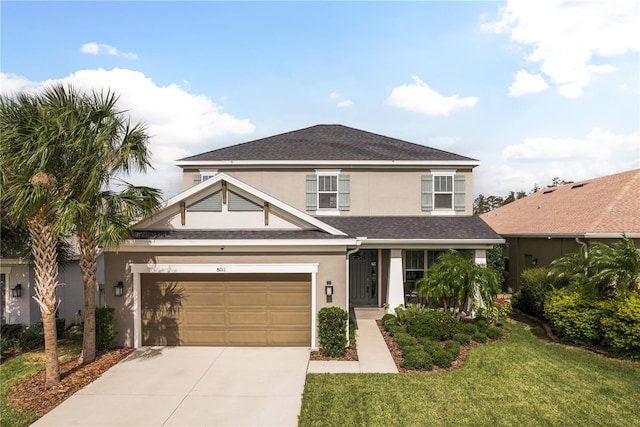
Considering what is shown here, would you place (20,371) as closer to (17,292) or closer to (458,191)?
(17,292)

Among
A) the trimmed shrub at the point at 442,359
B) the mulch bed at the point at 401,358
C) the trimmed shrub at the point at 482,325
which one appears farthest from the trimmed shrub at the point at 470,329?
the trimmed shrub at the point at 442,359

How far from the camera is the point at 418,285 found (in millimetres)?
13883

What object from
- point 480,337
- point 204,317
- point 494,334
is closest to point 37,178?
point 204,317

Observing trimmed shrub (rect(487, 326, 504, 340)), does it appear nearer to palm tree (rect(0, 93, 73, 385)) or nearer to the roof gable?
the roof gable

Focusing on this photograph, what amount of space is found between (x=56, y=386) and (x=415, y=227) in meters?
12.3

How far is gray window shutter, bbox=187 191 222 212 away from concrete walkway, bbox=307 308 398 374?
5.38m

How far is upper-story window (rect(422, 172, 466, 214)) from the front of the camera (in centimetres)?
1656

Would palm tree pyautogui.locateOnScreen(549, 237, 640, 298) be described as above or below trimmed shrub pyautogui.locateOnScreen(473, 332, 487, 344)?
above

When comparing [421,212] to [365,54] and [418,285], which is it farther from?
[365,54]

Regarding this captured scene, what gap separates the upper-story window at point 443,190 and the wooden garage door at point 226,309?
7.67 m

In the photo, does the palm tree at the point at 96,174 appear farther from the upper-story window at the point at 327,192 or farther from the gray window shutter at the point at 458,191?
the gray window shutter at the point at 458,191

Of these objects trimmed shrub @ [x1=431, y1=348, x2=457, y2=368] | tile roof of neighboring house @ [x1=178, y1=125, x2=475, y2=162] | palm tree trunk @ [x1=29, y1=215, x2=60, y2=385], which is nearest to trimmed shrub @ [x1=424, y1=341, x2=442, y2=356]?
trimmed shrub @ [x1=431, y1=348, x2=457, y2=368]

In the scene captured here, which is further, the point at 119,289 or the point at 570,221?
the point at 570,221

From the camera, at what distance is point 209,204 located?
38.8 ft
